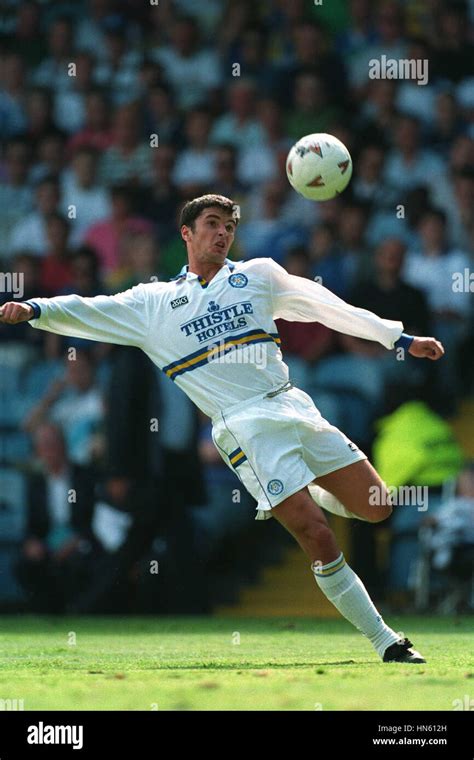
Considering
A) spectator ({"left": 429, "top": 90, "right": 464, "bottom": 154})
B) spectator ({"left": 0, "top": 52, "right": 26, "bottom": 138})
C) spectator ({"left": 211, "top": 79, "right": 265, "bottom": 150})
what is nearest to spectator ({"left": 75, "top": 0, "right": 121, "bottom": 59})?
spectator ({"left": 0, "top": 52, "right": 26, "bottom": 138})

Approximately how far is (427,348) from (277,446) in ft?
3.45

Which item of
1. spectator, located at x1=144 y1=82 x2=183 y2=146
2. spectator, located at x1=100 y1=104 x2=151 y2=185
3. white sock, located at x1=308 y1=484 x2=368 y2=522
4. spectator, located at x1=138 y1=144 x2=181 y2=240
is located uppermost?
spectator, located at x1=144 y1=82 x2=183 y2=146

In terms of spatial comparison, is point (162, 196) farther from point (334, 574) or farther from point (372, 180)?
point (334, 574)

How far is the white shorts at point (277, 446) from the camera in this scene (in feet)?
26.2

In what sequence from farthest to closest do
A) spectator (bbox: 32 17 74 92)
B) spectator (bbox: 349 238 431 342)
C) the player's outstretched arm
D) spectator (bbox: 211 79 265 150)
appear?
spectator (bbox: 32 17 74 92) < spectator (bbox: 211 79 265 150) < spectator (bbox: 349 238 431 342) < the player's outstretched arm

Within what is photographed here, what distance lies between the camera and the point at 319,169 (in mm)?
9234

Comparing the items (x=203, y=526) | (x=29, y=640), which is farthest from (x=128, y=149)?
(x=29, y=640)

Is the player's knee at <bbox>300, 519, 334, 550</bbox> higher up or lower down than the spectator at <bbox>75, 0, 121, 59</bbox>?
lower down

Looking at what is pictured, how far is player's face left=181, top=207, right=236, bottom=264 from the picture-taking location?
8.47 m

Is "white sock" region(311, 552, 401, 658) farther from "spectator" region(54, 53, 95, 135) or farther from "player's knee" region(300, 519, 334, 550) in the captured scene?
"spectator" region(54, 53, 95, 135)

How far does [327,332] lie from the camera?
43.8ft

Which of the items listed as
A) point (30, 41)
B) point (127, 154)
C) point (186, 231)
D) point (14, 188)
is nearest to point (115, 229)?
point (127, 154)

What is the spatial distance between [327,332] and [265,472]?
5.48m

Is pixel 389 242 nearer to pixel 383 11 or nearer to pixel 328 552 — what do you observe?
pixel 383 11
